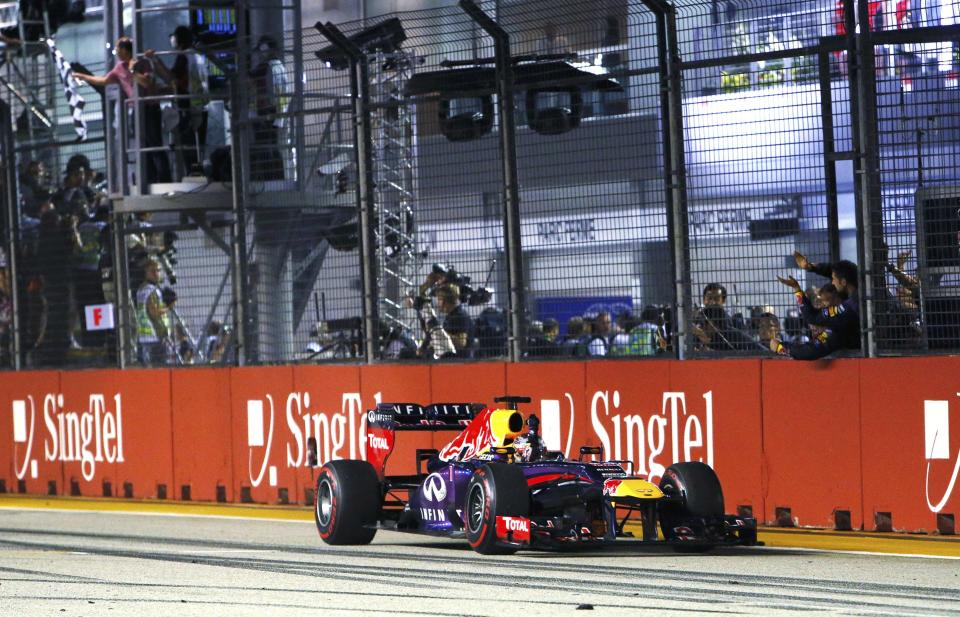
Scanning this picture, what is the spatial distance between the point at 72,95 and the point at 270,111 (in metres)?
3.51

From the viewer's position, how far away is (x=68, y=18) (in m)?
21.9

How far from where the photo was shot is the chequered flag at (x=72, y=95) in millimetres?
20453

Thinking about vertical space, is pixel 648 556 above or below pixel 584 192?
below

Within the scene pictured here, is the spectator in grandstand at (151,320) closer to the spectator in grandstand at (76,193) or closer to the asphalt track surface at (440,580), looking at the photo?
the spectator in grandstand at (76,193)

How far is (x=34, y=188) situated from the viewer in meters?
20.4

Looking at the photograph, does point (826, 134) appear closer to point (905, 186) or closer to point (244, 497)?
point (905, 186)

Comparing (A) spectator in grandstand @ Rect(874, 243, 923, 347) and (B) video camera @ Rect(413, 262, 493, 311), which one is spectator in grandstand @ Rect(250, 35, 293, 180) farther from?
(A) spectator in grandstand @ Rect(874, 243, 923, 347)

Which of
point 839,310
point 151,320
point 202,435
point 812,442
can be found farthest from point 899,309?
point 151,320

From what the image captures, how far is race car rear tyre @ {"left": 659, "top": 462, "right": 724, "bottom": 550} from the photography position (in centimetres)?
1115

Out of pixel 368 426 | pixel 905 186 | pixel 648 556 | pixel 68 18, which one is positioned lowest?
pixel 648 556

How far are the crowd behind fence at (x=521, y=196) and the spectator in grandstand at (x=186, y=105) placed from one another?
0.05 meters

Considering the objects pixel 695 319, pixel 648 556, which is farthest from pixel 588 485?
pixel 695 319

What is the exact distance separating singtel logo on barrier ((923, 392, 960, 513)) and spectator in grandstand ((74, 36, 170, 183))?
962 cm

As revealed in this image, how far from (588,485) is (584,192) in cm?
442
